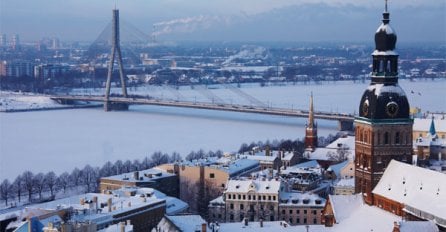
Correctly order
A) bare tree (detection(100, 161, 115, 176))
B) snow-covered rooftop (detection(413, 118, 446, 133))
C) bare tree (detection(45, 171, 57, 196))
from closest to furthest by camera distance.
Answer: bare tree (detection(45, 171, 57, 196)) → bare tree (detection(100, 161, 115, 176)) → snow-covered rooftop (detection(413, 118, 446, 133))

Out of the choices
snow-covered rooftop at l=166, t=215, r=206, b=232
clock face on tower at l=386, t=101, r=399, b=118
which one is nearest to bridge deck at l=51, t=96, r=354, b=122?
clock face on tower at l=386, t=101, r=399, b=118

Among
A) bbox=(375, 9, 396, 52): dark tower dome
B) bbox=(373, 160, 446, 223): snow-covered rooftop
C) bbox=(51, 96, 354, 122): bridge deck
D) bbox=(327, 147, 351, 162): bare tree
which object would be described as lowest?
bbox=(327, 147, 351, 162): bare tree

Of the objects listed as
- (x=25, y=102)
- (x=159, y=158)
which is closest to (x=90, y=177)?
(x=159, y=158)

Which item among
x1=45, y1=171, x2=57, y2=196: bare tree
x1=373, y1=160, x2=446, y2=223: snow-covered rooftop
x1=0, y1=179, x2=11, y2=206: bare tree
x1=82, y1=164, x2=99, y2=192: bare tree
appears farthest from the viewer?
x1=82, y1=164, x2=99, y2=192: bare tree

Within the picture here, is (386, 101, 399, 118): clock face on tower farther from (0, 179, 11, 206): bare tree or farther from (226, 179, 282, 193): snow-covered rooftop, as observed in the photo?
(0, 179, 11, 206): bare tree

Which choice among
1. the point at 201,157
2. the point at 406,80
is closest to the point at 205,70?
the point at 406,80

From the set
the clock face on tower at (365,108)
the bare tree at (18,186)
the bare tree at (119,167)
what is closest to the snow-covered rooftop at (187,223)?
the clock face on tower at (365,108)
